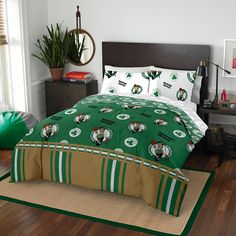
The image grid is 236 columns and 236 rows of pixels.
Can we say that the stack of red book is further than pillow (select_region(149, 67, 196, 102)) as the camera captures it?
Yes

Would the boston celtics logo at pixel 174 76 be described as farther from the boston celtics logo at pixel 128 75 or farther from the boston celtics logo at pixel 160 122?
the boston celtics logo at pixel 160 122

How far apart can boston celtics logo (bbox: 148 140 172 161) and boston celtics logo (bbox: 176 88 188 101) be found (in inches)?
56.4

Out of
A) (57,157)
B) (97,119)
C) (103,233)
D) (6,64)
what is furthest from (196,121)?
(6,64)

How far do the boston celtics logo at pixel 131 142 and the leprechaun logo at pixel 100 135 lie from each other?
167mm

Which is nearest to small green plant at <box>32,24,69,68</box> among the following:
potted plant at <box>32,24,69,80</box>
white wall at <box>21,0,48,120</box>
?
potted plant at <box>32,24,69,80</box>

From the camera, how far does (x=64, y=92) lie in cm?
569

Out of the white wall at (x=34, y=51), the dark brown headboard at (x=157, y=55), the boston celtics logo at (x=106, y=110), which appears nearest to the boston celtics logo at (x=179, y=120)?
the boston celtics logo at (x=106, y=110)

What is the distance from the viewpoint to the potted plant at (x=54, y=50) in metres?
5.66

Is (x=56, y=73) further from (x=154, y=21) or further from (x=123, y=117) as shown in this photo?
(x=123, y=117)

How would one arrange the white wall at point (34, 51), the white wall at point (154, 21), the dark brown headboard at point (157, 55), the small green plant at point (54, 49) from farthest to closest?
the small green plant at point (54, 49) → the white wall at point (34, 51) → the dark brown headboard at point (157, 55) → the white wall at point (154, 21)

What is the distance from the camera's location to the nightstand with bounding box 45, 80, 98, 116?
18.4ft

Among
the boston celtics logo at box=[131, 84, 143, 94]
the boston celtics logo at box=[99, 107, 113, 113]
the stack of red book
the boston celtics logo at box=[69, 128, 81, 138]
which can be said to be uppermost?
the stack of red book

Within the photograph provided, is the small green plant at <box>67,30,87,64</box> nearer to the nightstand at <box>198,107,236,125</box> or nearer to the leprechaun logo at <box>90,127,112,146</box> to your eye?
the nightstand at <box>198,107,236,125</box>

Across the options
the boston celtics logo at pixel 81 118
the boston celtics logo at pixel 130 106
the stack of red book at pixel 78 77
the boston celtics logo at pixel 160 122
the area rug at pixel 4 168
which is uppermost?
the stack of red book at pixel 78 77
